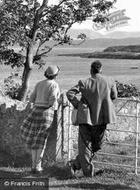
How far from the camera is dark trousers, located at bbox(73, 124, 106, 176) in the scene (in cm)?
775

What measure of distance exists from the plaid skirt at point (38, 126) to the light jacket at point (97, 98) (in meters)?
0.65

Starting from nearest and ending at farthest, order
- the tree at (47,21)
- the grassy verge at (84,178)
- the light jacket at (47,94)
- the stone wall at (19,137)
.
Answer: the grassy verge at (84,178)
the light jacket at (47,94)
the stone wall at (19,137)
the tree at (47,21)

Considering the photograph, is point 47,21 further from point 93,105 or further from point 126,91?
point 93,105

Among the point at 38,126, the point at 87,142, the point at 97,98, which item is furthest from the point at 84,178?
the point at 97,98

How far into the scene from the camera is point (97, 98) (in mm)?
7578

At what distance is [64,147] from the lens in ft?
29.0

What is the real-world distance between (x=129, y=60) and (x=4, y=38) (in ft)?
137

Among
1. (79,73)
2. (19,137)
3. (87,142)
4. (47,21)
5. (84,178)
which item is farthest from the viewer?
(79,73)

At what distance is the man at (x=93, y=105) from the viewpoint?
7582mm

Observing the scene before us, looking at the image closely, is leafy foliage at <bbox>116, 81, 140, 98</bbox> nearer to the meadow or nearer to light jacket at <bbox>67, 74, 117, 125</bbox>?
the meadow

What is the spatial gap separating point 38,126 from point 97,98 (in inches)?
43.1

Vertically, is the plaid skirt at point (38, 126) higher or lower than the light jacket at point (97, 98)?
lower

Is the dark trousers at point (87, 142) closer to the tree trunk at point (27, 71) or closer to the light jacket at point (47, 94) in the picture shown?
the light jacket at point (47, 94)

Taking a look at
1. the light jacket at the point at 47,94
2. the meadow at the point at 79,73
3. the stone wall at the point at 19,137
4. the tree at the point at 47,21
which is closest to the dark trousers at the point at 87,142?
the light jacket at the point at 47,94
